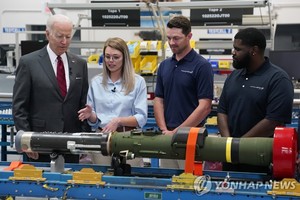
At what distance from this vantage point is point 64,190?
6.39ft

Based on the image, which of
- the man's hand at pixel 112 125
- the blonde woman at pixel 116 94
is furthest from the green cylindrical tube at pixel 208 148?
the blonde woman at pixel 116 94

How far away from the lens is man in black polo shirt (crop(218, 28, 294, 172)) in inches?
93.2

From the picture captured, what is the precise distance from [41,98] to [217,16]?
9.67 feet

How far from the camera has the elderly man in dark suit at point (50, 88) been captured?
8.42 feet

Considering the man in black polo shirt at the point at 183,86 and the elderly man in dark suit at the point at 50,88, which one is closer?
the elderly man in dark suit at the point at 50,88

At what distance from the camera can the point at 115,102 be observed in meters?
2.59

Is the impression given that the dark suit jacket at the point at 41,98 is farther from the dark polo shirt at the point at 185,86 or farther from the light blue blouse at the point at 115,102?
the dark polo shirt at the point at 185,86

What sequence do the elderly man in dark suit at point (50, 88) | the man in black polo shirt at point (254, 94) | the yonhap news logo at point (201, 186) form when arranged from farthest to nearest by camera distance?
1. the elderly man in dark suit at point (50, 88)
2. the man in black polo shirt at point (254, 94)
3. the yonhap news logo at point (201, 186)

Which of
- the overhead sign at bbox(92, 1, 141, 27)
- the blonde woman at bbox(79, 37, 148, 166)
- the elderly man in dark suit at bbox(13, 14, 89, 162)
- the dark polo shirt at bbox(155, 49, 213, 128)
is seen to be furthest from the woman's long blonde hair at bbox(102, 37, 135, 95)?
the overhead sign at bbox(92, 1, 141, 27)

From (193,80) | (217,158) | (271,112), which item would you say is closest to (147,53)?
(193,80)

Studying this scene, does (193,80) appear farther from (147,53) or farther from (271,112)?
(147,53)

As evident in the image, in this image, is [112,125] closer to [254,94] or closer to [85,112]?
[85,112]

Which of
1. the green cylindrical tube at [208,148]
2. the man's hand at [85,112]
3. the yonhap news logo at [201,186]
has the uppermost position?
the man's hand at [85,112]

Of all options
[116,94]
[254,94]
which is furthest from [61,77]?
[254,94]
